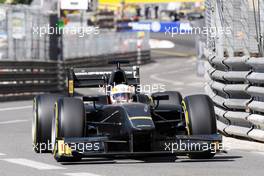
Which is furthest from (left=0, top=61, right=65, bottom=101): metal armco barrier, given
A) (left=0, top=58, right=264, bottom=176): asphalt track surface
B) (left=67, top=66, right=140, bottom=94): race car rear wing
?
(left=67, top=66, right=140, bottom=94): race car rear wing

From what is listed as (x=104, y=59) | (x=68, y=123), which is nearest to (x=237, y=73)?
(x=68, y=123)

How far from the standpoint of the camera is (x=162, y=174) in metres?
10.3

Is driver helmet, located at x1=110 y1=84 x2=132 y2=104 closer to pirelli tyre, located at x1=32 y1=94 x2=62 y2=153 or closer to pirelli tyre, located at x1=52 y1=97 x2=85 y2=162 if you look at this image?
pirelli tyre, located at x1=32 y1=94 x2=62 y2=153

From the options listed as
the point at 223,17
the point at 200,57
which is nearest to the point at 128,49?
the point at 200,57

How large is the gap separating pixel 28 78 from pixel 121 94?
1576 cm

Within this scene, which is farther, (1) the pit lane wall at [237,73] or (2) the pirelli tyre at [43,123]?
(1) the pit lane wall at [237,73]

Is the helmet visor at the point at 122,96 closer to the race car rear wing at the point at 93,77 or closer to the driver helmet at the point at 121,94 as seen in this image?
the driver helmet at the point at 121,94

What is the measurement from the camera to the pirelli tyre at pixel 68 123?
11.6 m

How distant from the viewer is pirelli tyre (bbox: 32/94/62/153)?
1285cm

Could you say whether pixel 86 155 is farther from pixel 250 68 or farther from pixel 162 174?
pixel 250 68

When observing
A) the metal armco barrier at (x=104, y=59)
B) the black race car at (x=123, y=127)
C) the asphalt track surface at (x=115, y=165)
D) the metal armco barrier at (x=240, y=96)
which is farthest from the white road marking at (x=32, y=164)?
the metal armco barrier at (x=104, y=59)

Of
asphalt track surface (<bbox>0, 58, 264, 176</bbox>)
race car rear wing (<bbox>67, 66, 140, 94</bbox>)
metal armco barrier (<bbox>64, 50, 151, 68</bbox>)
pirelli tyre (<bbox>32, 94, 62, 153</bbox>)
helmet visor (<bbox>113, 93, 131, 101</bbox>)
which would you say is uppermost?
race car rear wing (<bbox>67, 66, 140, 94</bbox>)

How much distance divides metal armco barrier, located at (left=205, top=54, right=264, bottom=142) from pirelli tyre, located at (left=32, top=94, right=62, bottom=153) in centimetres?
291

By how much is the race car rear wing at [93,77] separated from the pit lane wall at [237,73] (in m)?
1.60
